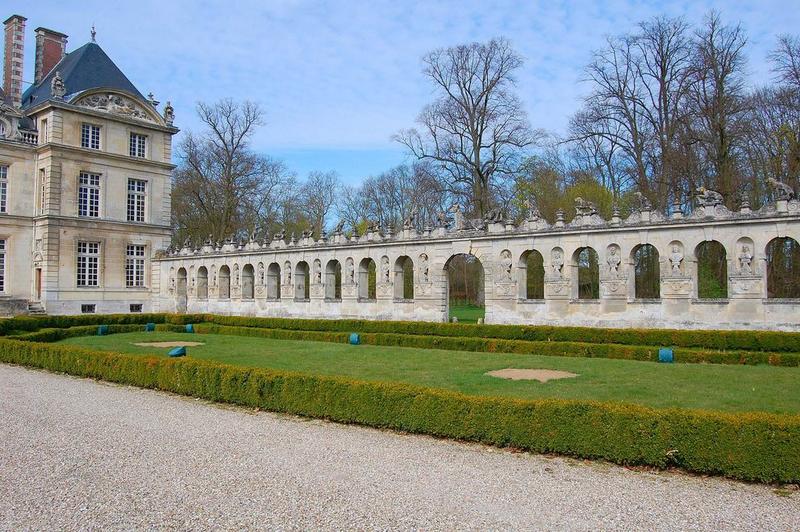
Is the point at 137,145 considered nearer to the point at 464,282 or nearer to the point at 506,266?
the point at 464,282

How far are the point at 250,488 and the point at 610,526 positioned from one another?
354 cm

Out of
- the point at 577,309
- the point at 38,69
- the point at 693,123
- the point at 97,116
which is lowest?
the point at 577,309

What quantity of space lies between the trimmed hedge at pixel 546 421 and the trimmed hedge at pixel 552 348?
8.47m

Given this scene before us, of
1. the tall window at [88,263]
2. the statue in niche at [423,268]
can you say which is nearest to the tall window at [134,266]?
the tall window at [88,263]

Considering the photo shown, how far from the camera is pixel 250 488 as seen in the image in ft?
21.4

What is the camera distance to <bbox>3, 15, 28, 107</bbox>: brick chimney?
36781 mm

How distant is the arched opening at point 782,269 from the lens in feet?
80.7

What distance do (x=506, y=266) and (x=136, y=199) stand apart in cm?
2580

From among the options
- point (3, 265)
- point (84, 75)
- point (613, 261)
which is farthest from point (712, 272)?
point (3, 265)

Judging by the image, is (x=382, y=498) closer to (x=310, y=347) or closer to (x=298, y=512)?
(x=298, y=512)

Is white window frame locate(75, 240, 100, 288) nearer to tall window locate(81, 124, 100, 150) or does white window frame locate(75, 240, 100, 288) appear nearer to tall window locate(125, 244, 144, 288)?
tall window locate(125, 244, 144, 288)

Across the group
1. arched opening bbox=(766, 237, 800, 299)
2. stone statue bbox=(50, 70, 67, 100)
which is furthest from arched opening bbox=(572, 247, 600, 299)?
stone statue bbox=(50, 70, 67, 100)

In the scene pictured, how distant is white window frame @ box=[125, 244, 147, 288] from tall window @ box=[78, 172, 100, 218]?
287 centimetres

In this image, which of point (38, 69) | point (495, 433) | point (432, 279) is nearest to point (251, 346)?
point (432, 279)
